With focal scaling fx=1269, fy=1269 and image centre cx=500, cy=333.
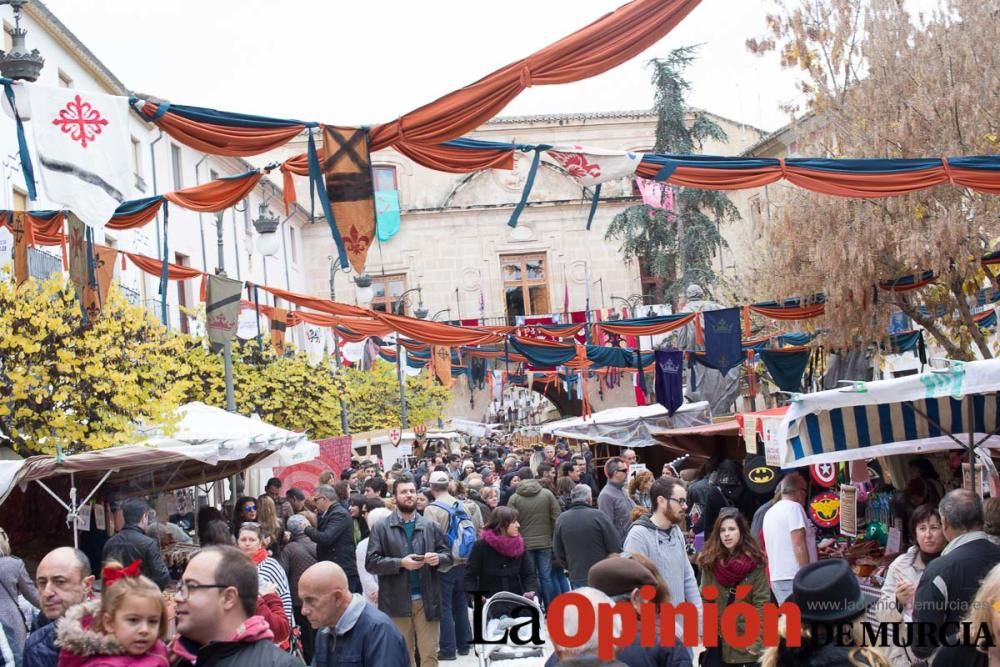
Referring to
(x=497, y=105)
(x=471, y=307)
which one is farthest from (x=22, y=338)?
(x=471, y=307)

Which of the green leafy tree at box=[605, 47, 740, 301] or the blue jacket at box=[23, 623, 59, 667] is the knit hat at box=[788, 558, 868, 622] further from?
the green leafy tree at box=[605, 47, 740, 301]

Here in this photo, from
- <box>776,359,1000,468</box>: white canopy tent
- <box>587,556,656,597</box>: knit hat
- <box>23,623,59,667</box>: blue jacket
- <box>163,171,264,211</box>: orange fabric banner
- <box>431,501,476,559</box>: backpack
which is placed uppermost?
<box>163,171,264,211</box>: orange fabric banner

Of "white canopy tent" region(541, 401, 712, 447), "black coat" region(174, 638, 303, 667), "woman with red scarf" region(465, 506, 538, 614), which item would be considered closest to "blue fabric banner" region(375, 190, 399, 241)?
"woman with red scarf" region(465, 506, 538, 614)

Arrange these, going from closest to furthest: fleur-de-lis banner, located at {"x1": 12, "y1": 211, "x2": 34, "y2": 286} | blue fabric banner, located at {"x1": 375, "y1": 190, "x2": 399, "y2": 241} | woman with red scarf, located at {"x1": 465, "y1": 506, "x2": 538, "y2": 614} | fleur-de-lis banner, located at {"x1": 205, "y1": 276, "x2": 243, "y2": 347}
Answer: blue fabric banner, located at {"x1": 375, "y1": 190, "x2": 399, "y2": 241} → woman with red scarf, located at {"x1": 465, "y1": 506, "x2": 538, "y2": 614} → fleur-de-lis banner, located at {"x1": 12, "y1": 211, "x2": 34, "y2": 286} → fleur-de-lis banner, located at {"x1": 205, "y1": 276, "x2": 243, "y2": 347}

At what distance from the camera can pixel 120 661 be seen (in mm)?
4227

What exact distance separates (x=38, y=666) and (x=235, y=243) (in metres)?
31.9

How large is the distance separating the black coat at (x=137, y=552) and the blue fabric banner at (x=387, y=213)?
2.95 metres

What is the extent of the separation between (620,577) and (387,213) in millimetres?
5199

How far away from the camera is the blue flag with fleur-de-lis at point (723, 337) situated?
19391 millimetres

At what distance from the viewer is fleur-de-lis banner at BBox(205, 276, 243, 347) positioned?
15281 millimetres

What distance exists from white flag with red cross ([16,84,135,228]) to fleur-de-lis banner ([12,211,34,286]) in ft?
9.75

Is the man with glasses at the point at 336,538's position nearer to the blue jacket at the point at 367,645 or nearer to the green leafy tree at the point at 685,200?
the blue jacket at the point at 367,645

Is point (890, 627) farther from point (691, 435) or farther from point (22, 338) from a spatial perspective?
point (691, 435)

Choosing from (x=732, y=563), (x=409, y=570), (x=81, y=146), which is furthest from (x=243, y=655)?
(x=409, y=570)
